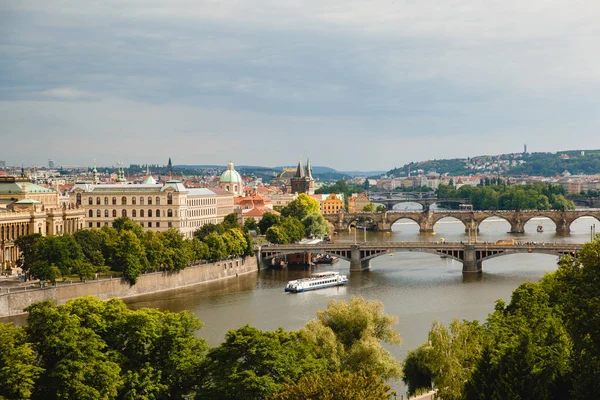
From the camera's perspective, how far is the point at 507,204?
163m

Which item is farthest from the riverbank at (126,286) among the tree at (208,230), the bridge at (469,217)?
the bridge at (469,217)

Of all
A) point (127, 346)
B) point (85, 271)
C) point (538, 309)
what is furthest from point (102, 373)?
point (85, 271)

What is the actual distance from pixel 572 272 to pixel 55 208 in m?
51.2

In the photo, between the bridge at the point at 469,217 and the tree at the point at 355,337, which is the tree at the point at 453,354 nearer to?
the tree at the point at 355,337

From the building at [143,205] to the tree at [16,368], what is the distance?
53100mm

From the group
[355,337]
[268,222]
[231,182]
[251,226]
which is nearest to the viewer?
[355,337]

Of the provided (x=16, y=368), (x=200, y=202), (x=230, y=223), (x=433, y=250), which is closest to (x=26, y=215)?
(x=230, y=223)

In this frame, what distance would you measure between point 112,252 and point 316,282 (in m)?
12.7

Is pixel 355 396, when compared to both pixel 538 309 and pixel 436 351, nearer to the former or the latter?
pixel 436 351

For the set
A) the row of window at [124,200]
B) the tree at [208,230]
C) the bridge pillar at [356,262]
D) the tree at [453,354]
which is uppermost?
the row of window at [124,200]

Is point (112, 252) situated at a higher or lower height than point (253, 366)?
higher

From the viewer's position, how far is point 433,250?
74.4 meters

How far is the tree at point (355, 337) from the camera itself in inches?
1337

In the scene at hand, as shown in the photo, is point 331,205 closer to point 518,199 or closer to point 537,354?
point 518,199
